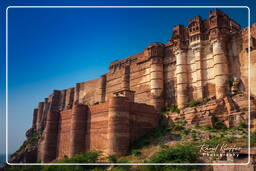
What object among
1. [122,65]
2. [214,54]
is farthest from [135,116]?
[122,65]

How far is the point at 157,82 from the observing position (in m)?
33.7

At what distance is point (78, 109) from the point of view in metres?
28.5

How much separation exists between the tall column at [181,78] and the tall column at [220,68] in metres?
3.77

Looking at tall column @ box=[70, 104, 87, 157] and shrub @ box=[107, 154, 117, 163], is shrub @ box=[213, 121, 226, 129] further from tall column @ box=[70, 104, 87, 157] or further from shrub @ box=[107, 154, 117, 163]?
tall column @ box=[70, 104, 87, 157]

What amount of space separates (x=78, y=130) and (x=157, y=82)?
10765 mm

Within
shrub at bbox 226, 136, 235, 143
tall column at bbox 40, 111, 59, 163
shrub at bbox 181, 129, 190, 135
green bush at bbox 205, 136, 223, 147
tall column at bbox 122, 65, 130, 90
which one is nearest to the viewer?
green bush at bbox 205, 136, 223, 147

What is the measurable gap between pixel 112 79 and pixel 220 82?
17.3 meters

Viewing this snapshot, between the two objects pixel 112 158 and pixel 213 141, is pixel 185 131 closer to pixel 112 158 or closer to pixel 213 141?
pixel 213 141

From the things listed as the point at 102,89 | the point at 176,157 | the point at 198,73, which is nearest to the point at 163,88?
the point at 198,73

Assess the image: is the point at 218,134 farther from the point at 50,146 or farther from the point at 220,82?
the point at 50,146

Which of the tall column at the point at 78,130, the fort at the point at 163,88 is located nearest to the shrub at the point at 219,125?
Answer: the fort at the point at 163,88

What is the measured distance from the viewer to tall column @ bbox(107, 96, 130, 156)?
2422 centimetres

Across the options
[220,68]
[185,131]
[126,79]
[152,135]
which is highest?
[126,79]

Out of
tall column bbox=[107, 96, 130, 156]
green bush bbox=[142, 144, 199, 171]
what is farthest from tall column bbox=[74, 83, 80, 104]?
green bush bbox=[142, 144, 199, 171]
